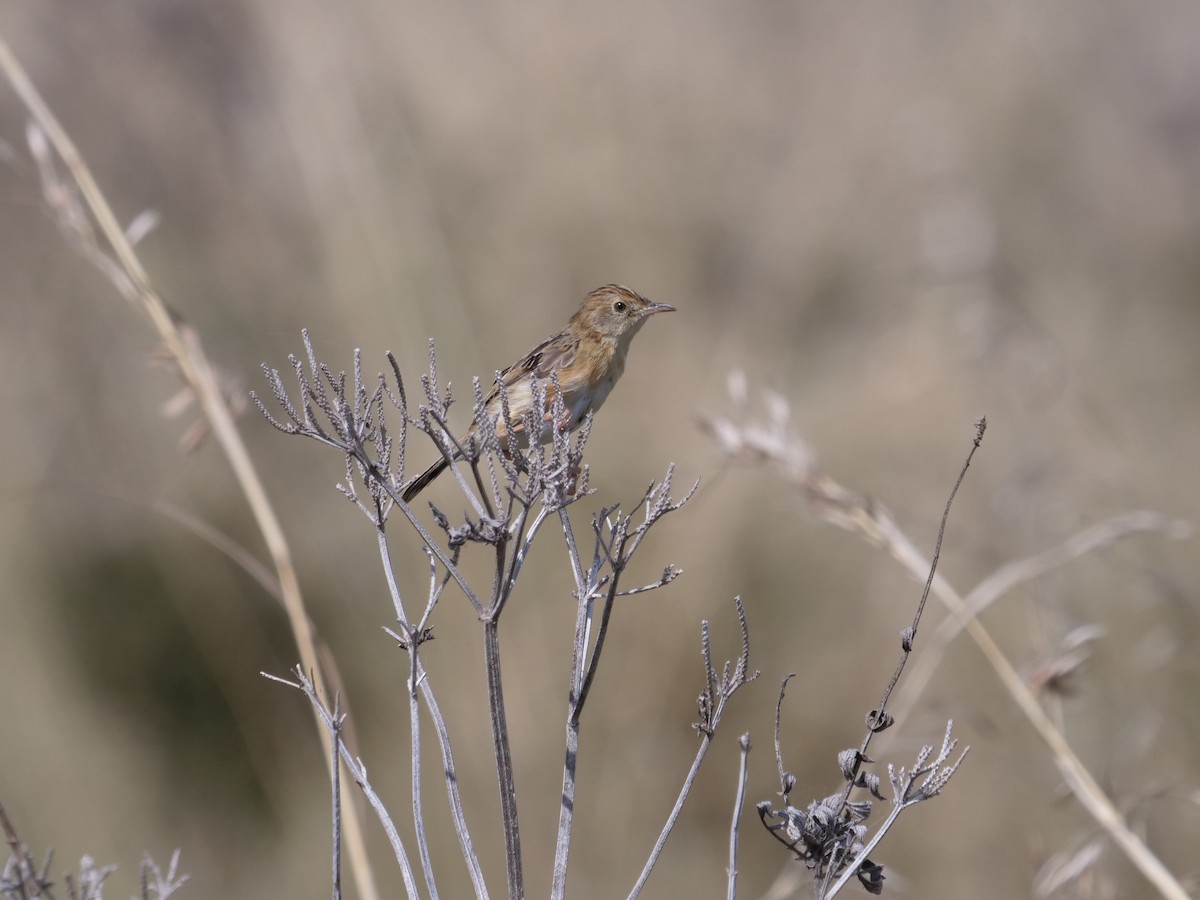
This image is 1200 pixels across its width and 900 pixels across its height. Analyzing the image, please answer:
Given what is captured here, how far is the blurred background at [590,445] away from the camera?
4.39 meters

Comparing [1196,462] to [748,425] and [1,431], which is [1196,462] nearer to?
[748,425]

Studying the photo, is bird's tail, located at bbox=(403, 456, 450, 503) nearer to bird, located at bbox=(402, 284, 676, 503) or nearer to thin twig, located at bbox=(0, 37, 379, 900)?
bird, located at bbox=(402, 284, 676, 503)

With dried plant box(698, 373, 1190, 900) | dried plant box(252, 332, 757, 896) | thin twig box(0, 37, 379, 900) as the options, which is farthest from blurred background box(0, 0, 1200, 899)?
dried plant box(252, 332, 757, 896)

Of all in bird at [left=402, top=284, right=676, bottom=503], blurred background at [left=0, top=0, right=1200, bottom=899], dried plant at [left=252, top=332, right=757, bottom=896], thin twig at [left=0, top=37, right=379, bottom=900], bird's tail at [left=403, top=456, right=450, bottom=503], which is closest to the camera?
dried plant at [left=252, top=332, right=757, bottom=896]

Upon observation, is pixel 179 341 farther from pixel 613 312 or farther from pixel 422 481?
pixel 613 312

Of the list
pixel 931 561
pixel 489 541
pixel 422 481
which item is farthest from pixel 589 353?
pixel 489 541

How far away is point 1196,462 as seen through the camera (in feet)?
17.6

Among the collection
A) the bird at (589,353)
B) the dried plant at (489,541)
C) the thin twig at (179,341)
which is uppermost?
the bird at (589,353)

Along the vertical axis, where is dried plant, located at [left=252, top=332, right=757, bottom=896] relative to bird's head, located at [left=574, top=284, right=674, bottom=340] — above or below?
below

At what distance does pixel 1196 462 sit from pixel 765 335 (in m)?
2.14

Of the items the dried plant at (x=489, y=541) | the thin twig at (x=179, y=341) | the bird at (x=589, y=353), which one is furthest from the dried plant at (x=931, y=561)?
the thin twig at (x=179, y=341)

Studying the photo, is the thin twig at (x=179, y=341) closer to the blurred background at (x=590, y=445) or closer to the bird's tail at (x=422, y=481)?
the bird's tail at (x=422, y=481)

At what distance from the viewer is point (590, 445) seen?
5.31m

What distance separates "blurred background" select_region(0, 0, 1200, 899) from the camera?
439 cm
